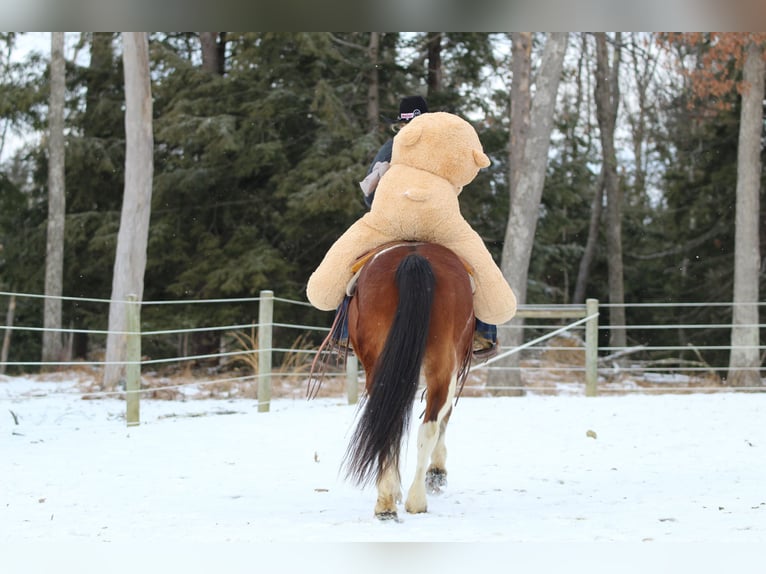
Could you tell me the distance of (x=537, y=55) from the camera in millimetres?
17031

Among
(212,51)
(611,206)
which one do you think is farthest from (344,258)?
(611,206)

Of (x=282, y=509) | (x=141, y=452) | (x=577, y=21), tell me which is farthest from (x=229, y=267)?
(x=577, y=21)

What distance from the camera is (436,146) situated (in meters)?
4.38

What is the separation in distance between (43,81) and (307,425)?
34.5 ft

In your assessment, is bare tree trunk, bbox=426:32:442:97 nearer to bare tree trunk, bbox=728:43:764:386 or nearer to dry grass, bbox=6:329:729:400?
dry grass, bbox=6:329:729:400

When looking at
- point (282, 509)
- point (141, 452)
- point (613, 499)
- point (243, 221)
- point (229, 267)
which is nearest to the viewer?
point (282, 509)

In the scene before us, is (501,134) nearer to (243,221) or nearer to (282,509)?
(243,221)

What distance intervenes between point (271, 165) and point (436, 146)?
10.2 meters

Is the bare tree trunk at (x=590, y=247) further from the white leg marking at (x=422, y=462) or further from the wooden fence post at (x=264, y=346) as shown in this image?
the white leg marking at (x=422, y=462)

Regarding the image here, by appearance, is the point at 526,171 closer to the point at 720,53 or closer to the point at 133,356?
the point at 720,53

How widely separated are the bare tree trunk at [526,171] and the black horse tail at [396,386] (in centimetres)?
692

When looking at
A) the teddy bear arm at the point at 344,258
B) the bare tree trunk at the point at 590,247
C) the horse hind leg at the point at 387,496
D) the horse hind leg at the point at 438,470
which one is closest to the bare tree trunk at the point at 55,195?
the bare tree trunk at the point at 590,247

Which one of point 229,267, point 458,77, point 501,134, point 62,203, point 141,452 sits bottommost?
→ point 141,452

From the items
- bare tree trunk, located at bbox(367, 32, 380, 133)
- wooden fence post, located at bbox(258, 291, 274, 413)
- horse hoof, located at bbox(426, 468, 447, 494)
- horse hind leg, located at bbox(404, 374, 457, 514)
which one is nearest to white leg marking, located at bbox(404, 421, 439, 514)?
horse hind leg, located at bbox(404, 374, 457, 514)
